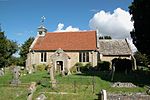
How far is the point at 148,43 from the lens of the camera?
102ft

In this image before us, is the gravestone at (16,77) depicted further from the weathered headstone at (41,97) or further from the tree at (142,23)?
the tree at (142,23)

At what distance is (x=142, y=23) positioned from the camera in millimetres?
29547

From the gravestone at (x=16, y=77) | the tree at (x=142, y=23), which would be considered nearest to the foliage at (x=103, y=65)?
the tree at (x=142, y=23)

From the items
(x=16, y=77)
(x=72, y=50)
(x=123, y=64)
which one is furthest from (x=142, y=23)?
(x=72, y=50)

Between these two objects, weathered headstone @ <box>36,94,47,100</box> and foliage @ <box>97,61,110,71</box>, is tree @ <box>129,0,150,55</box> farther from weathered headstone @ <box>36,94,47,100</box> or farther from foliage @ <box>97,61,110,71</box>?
foliage @ <box>97,61,110,71</box>

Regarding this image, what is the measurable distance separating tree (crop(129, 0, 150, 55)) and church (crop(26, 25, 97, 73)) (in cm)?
1685

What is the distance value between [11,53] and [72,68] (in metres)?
16.1

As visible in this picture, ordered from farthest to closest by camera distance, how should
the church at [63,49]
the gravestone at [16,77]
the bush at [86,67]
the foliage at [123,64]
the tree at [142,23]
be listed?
the church at [63,49] → the bush at [86,67] → the foliage at [123,64] → the tree at [142,23] → the gravestone at [16,77]

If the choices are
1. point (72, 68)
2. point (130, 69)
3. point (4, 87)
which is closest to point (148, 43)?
point (130, 69)

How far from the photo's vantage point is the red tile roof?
2009 inches

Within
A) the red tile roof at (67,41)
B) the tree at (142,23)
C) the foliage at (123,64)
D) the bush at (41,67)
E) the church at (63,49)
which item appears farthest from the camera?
the red tile roof at (67,41)

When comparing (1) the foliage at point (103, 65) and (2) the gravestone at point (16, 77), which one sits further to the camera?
(1) the foliage at point (103, 65)

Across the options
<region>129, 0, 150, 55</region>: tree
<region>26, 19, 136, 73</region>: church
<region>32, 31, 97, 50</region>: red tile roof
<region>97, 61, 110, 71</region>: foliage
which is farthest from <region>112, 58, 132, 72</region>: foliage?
<region>129, 0, 150, 55</region>: tree

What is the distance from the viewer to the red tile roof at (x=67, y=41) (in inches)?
2009
